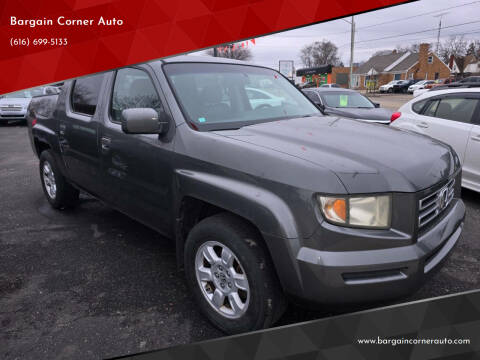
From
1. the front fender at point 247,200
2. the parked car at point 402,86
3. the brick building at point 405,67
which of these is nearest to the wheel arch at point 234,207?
the front fender at point 247,200

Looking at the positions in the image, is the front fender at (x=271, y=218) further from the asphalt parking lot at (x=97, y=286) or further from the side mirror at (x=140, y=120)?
the side mirror at (x=140, y=120)

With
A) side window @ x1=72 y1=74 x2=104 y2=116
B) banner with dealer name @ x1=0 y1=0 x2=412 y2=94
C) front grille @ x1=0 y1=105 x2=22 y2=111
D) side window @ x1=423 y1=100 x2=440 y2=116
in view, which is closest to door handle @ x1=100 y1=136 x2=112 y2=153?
side window @ x1=72 y1=74 x2=104 y2=116

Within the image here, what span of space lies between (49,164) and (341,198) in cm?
402

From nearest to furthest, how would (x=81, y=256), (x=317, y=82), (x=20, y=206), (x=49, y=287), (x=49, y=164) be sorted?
(x=49, y=287) → (x=81, y=256) → (x=49, y=164) → (x=20, y=206) → (x=317, y=82)

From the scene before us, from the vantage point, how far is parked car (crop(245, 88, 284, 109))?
10.7ft

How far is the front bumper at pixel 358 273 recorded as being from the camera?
1912 millimetres

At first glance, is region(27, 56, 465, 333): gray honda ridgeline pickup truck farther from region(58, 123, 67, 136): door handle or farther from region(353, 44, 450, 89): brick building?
region(353, 44, 450, 89): brick building

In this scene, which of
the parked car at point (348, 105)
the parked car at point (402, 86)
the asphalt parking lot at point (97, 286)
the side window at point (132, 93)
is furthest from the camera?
the parked car at point (402, 86)

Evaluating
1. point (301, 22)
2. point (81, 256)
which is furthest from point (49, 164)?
point (301, 22)

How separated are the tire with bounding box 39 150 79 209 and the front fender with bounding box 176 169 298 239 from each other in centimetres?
275

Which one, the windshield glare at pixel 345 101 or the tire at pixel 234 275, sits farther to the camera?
the windshield glare at pixel 345 101

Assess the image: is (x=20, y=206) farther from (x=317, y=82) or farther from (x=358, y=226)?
(x=317, y=82)

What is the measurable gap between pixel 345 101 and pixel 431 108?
4.58m

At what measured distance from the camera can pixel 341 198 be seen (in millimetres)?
1933
